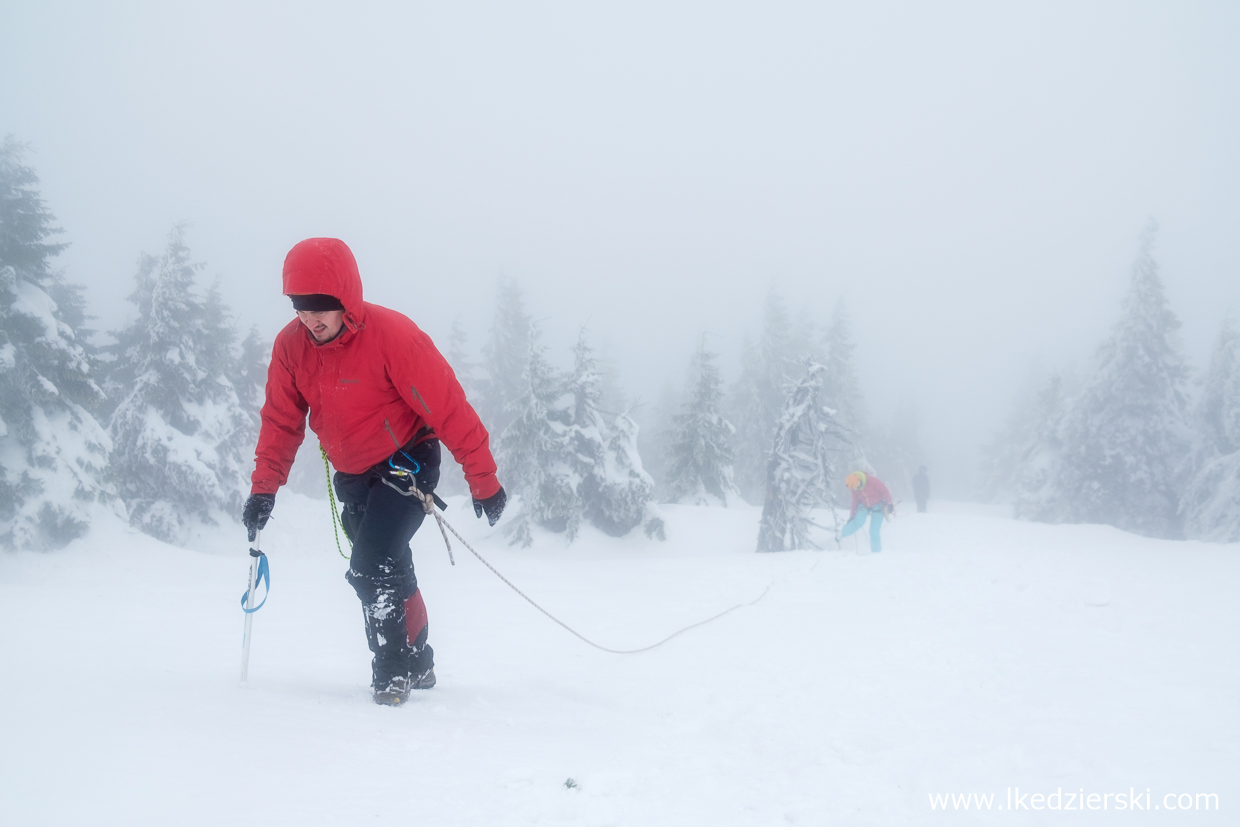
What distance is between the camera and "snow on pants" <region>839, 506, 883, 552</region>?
14.2 meters

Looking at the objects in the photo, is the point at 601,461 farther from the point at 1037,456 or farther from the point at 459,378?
the point at 1037,456

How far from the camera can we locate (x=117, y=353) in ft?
72.7

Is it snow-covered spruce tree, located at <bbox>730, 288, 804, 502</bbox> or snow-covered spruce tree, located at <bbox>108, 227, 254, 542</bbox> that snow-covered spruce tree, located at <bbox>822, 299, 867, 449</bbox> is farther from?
snow-covered spruce tree, located at <bbox>108, 227, 254, 542</bbox>

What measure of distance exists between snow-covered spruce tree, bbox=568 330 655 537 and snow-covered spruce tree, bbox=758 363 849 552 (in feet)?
16.1

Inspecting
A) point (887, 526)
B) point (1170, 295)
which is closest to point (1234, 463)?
point (1170, 295)

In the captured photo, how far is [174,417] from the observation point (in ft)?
65.8

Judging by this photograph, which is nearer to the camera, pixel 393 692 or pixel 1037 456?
pixel 393 692

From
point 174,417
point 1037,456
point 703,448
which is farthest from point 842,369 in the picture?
point 174,417

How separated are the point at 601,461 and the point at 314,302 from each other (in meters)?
17.1

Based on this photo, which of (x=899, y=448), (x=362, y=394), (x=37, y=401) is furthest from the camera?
(x=899, y=448)

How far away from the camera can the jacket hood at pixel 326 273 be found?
301 centimetres

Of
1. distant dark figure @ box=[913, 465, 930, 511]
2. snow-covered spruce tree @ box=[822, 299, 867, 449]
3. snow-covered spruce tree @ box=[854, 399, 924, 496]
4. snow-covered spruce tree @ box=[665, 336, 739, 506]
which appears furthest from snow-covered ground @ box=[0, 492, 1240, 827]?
snow-covered spruce tree @ box=[854, 399, 924, 496]

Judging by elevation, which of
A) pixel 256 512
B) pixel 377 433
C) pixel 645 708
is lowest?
pixel 645 708

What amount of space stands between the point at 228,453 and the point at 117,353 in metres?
5.75
